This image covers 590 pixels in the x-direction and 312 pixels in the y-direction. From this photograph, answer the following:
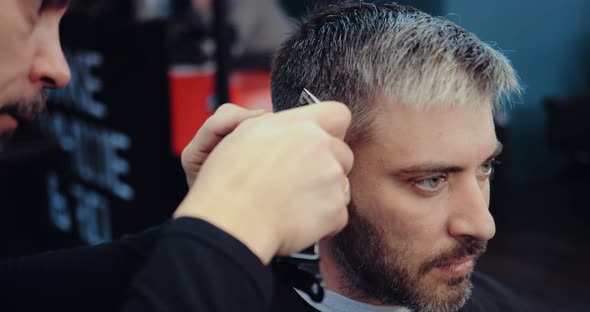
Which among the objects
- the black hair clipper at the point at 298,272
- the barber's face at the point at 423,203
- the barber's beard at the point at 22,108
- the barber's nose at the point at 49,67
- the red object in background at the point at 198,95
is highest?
the barber's nose at the point at 49,67

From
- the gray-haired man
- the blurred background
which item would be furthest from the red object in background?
the gray-haired man

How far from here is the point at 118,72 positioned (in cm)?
310

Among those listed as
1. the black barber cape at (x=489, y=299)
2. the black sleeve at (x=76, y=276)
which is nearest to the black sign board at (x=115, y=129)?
the black barber cape at (x=489, y=299)

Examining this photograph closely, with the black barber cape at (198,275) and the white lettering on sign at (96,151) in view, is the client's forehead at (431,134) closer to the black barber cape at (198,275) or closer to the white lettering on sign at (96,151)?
the black barber cape at (198,275)

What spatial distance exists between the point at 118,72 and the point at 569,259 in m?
2.67

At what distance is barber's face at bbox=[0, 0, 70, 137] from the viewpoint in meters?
Result: 0.93

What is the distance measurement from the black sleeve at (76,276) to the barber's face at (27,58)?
0.90 feet

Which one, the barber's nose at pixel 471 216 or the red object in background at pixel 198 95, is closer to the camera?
the barber's nose at pixel 471 216

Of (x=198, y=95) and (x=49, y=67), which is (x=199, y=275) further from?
(x=198, y=95)

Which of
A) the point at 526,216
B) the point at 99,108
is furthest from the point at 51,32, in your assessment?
the point at 526,216

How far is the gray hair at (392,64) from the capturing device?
1.23 meters

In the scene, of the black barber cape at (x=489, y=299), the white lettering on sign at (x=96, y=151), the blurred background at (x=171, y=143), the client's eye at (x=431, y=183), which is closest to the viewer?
the client's eye at (x=431, y=183)

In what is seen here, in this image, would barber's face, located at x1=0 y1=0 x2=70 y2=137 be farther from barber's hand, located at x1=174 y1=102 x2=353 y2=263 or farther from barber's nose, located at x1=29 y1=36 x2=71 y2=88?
barber's hand, located at x1=174 y1=102 x2=353 y2=263

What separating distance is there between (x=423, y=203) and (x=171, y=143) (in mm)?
1973
